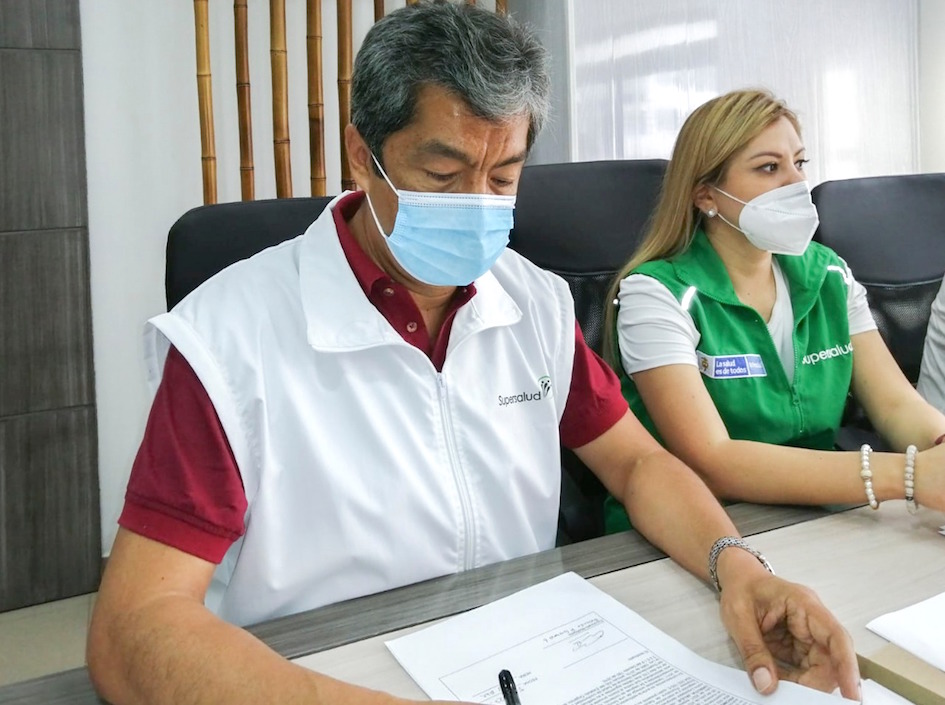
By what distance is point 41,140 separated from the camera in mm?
2209

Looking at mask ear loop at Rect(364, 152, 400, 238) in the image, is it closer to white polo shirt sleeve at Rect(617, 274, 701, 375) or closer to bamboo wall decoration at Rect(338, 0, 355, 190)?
white polo shirt sleeve at Rect(617, 274, 701, 375)

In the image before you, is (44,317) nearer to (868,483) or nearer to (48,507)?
(48,507)

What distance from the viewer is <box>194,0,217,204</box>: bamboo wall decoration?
7.58 ft

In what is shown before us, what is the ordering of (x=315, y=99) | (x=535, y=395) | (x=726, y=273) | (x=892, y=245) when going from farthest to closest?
(x=315, y=99), (x=892, y=245), (x=726, y=273), (x=535, y=395)

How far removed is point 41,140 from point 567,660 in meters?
2.04

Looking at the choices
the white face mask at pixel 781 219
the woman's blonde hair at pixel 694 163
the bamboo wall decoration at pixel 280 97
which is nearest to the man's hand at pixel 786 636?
the woman's blonde hair at pixel 694 163

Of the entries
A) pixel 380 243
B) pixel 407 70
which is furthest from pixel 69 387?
pixel 407 70

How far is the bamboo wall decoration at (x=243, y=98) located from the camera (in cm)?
236

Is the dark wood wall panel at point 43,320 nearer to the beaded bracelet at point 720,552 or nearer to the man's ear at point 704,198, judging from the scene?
the man's ear at point 704,198

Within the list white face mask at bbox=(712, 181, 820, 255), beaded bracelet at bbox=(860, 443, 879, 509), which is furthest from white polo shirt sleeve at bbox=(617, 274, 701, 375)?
beaded bracelet at bbox=(860, 443, 879, 509)

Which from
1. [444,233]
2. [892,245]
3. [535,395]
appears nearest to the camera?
[444,233]

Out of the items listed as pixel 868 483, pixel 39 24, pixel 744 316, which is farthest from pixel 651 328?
pixel 39 24

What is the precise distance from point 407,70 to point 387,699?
686mm

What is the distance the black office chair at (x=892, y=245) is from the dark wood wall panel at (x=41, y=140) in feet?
6.09
